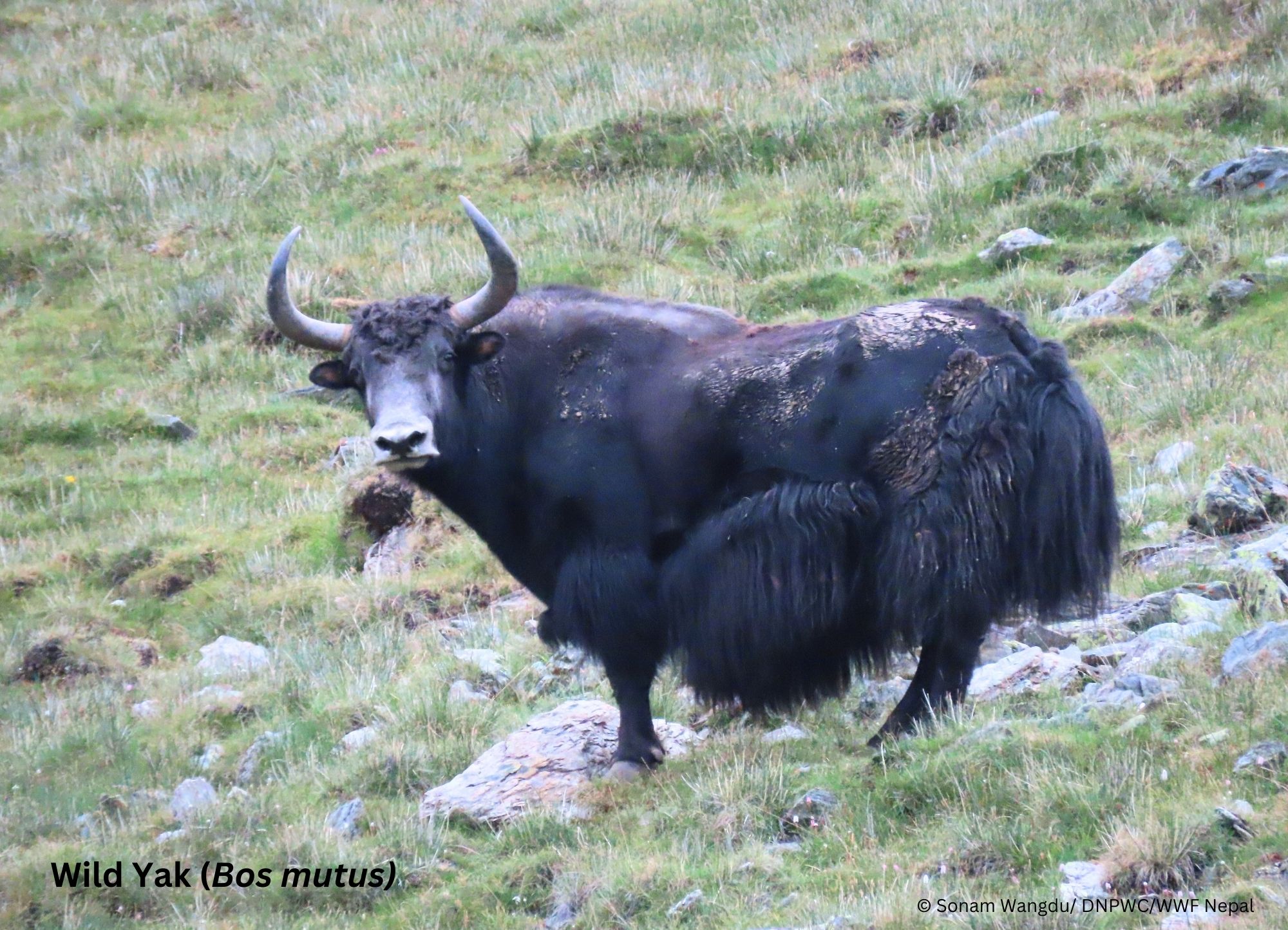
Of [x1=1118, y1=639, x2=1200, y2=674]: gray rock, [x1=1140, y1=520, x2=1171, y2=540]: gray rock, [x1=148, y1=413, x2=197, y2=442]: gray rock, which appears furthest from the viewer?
[x1=148, y1=413, x2=197, y2=442]: gray rock

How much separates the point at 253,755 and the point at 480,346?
2259 mm

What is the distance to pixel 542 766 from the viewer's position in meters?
6.25

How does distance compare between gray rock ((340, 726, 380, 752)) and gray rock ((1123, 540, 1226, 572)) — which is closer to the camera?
gray rock ((340, 726, 380, 752))

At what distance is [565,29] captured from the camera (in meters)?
19.6

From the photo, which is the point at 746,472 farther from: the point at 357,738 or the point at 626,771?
the point at 357,738

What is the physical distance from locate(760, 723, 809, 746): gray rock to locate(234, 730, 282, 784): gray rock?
7.89ft

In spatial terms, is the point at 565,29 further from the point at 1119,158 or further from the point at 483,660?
the point at 483,660

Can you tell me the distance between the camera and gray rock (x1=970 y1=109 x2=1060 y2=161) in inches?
521

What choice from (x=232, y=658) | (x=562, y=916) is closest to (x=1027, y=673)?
(x=562, y=916)

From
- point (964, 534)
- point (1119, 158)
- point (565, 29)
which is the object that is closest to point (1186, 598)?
point (964, 534)

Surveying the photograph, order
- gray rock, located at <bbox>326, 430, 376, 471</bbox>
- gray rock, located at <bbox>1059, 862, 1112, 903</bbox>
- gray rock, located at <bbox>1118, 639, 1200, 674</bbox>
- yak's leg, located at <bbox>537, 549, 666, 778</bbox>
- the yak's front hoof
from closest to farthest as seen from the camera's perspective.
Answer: gray rock, located at <bbox>1059, 862, 1112, 903</bbox>, gray rock, located at <bbox>1118, 639, 1200, 674</bbox>, the yak's front hoof, yak's leg, located at <bbox>537, 549, 666, 778</bbox>, gray rock, located at <bbox>326, 430, 376, 471</bbox>

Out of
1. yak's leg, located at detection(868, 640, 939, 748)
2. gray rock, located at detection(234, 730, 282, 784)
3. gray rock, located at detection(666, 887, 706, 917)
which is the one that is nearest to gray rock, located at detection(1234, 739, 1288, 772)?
yak's leg, located at detection(868, 640, 939, 748)

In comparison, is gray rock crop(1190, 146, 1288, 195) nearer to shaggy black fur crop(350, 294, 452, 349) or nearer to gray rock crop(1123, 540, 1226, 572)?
gray rock crop(1123, 540, 1226, 572)

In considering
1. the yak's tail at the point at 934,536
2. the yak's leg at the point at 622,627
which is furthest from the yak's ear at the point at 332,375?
the yak's tail at the point at 934,536
